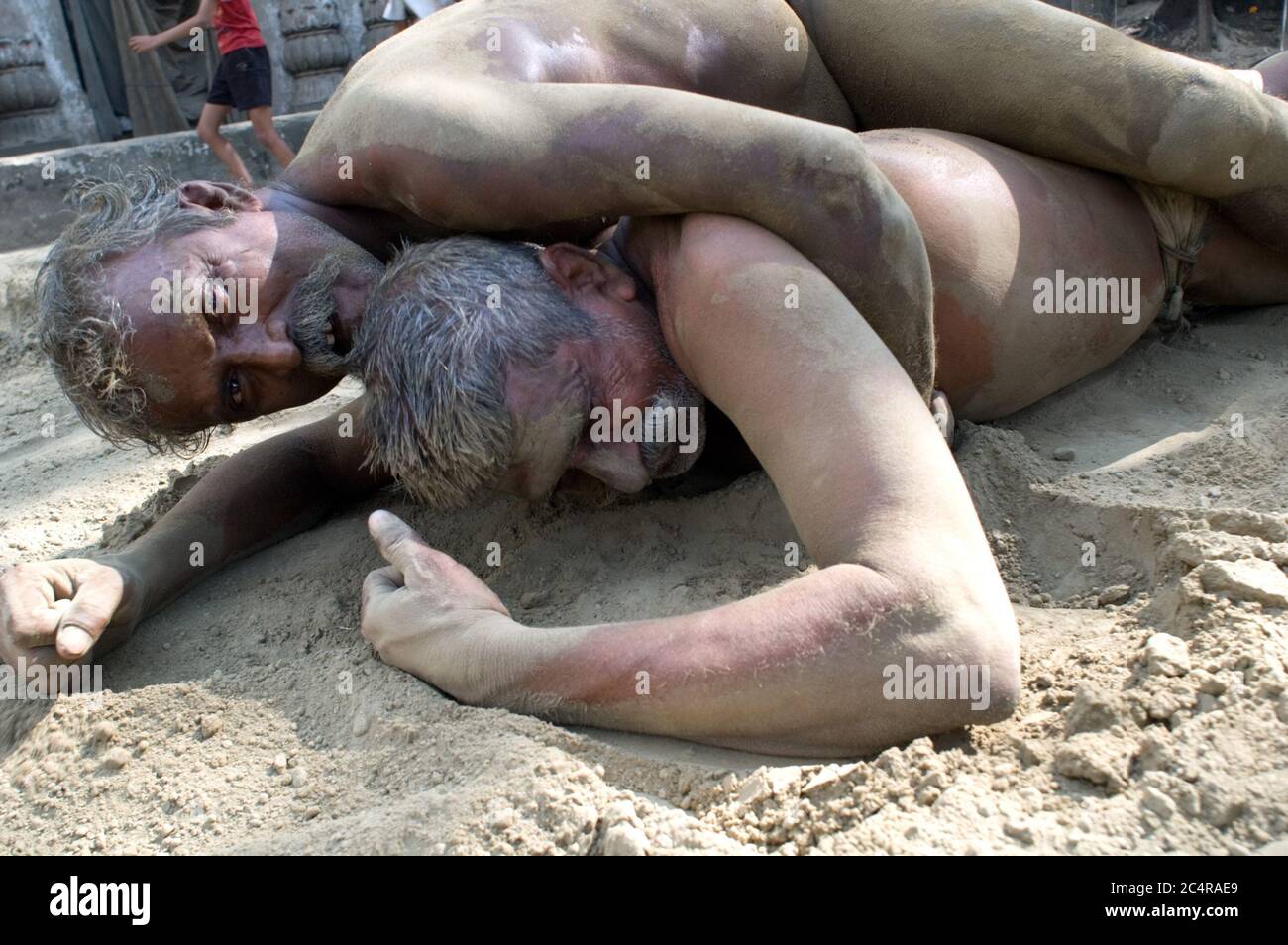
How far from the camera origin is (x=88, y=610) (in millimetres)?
2035

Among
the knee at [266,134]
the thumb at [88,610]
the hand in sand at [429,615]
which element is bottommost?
the thumb at [88,610]

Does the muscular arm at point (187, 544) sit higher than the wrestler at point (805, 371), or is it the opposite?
the wrestler at point (805, 371)

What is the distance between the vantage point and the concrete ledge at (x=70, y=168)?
19.4 feet

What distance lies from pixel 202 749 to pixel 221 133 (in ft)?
18.6

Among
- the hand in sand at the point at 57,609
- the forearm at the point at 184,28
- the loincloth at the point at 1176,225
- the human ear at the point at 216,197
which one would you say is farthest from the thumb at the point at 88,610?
the forearm at the point at 184,28

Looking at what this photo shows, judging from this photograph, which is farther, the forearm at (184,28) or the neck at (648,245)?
the forearm at (184,28)

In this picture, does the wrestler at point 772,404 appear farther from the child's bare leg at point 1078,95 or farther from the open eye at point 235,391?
the open eye at point 235,391

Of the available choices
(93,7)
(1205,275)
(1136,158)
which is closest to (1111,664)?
(1136,158)

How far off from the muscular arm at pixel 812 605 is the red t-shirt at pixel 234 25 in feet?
16.7

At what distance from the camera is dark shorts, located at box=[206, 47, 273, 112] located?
5930 millimetres

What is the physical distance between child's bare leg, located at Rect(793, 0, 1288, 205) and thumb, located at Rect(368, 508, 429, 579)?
151 cm

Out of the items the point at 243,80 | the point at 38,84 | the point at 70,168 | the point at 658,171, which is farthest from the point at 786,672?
the point at 38,84

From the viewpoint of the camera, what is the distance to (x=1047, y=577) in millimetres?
1975

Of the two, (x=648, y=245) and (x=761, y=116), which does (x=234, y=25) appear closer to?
(x=648, y=245)
